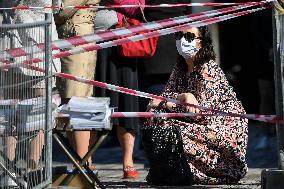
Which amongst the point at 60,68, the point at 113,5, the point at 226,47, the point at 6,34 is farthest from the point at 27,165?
the point at 226,47

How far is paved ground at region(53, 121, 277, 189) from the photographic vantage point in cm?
1001

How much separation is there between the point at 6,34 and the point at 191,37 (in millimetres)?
2694

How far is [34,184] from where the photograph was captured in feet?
25.0

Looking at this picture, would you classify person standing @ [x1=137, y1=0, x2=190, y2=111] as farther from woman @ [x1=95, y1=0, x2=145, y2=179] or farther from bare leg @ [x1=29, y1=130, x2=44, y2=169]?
bare leg @ [x1=29, y1=130, x2=44, y2=169]

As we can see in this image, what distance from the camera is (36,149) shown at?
7609 mm

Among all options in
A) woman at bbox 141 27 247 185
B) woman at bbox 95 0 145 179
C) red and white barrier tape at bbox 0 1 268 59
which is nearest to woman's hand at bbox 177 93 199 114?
woman at bbox 141 27 247 185

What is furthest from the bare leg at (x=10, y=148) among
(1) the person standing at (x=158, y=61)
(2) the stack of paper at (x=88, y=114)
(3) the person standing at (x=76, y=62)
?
(1) the person standing at (x=158, y=61)

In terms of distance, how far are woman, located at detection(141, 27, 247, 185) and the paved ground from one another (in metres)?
0.13

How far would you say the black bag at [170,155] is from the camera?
958 cm

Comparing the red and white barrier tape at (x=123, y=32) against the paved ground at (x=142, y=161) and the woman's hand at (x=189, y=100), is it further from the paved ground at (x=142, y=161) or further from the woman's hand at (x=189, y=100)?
the paved ground at (x=142, y=161)

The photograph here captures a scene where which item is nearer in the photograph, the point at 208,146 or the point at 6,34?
the point at 6,34

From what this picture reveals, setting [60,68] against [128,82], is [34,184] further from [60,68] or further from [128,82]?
[128,82]

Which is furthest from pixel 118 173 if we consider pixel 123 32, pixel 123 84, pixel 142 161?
pixel 123 32

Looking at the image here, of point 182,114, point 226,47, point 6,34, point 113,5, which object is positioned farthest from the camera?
point 226,47
